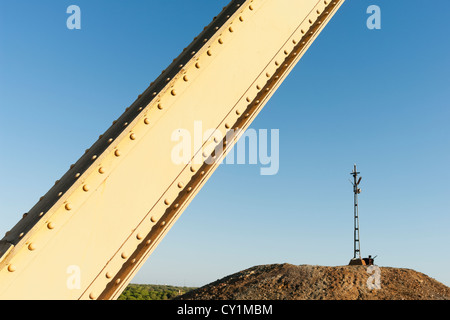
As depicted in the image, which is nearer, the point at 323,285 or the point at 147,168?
the point at 147,168

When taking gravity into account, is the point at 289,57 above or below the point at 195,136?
above

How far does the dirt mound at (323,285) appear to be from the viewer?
23.4 meters

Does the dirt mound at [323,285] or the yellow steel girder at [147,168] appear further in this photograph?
the dirt mound at [323,285]

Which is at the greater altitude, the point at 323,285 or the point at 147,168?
the point at 147,168

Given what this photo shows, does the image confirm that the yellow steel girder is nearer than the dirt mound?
Yes

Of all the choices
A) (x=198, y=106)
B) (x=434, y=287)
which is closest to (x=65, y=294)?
(x=198, y=106)

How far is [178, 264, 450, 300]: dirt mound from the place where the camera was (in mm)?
23391

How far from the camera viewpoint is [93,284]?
2.06m

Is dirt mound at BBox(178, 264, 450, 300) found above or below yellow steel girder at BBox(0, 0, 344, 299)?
below

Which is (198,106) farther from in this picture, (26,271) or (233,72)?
(26,271)

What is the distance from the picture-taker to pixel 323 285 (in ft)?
79.5

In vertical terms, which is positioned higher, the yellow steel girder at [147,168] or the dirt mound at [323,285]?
the yellow steel girder at [147,168]

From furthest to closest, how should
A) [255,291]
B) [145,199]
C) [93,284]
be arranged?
[255,291] → [145,199] → [93,284]

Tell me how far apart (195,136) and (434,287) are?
2862cm
